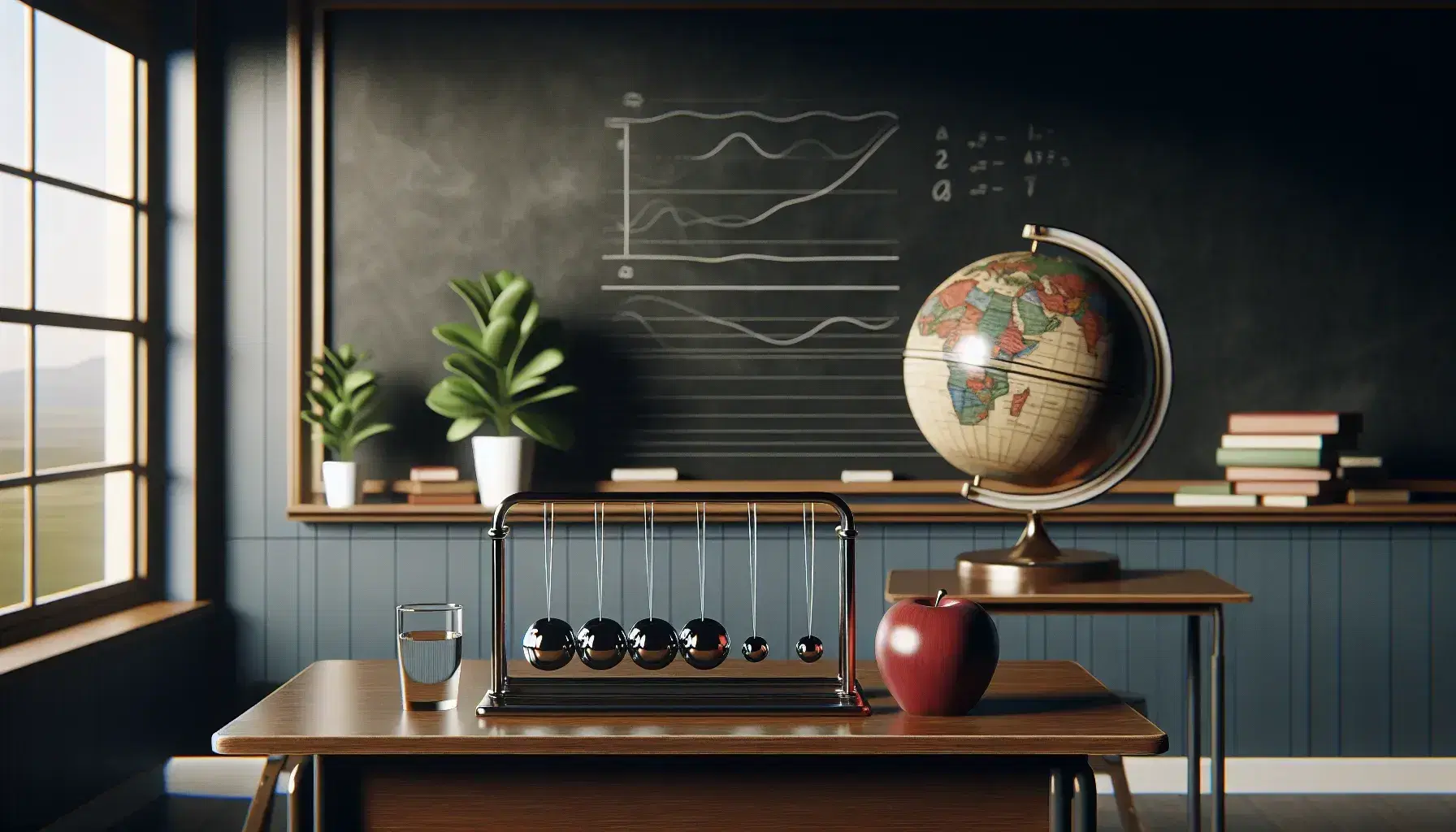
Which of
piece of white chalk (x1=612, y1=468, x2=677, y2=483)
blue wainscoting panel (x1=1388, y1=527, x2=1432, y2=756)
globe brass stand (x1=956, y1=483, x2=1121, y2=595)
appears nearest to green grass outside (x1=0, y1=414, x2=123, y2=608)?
piece of white chalk (x1=612, y1=468, x2=677, y2=483)

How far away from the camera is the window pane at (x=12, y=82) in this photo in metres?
2.95

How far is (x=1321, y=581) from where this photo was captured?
3.56 meters

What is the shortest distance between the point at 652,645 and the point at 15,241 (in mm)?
2115

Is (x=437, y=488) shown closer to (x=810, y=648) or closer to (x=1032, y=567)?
(x=1032, y=567)

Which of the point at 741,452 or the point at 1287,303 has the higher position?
the point at 1287,303

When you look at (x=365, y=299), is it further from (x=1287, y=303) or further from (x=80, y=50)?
(x=1287, y=303)

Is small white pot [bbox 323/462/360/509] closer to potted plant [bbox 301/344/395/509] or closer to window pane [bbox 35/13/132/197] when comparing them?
potted plant [bbox 301/344/395/509]

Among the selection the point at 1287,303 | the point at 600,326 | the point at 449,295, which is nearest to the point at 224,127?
the point at 449,295

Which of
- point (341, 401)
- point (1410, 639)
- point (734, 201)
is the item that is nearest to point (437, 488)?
point (341, 401)

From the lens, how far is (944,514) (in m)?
3.52

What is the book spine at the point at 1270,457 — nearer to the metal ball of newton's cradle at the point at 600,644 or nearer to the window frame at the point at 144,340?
the metal ball of newton's cradle at the point at 600,644

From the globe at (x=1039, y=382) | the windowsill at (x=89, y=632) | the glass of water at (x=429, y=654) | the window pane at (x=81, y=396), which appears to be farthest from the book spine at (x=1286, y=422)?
the window pane at (x=81, y=396)

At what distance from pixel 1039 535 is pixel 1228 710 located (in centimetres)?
146

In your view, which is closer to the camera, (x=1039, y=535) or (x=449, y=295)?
(x=1039, y=535)
